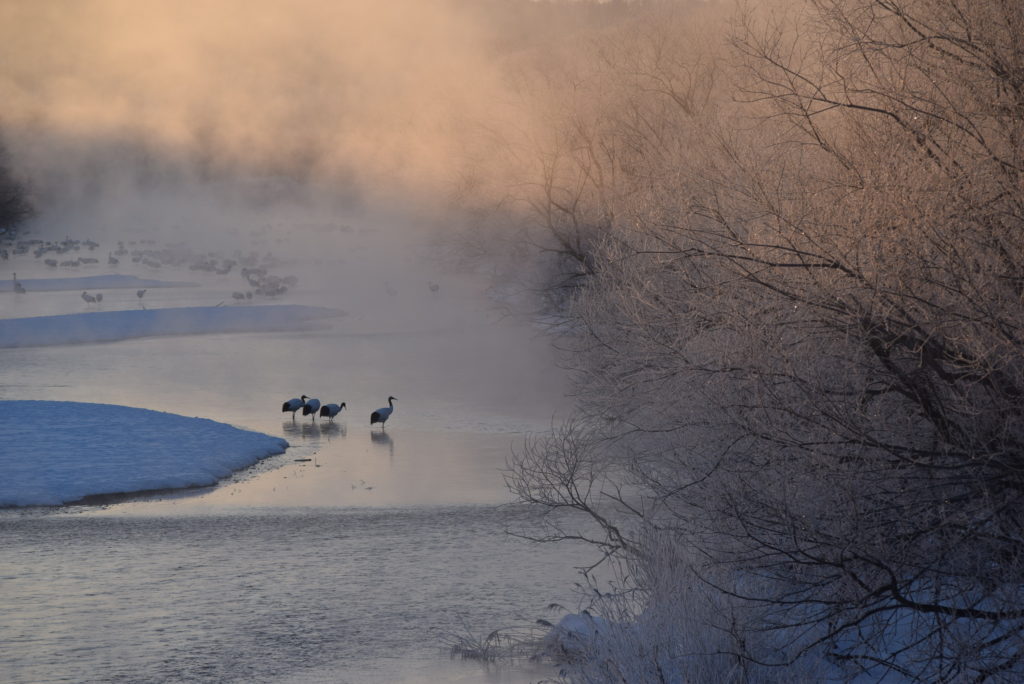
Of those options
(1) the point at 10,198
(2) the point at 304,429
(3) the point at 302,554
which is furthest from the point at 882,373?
(1) the point at 10,198

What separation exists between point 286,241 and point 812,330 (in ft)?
164

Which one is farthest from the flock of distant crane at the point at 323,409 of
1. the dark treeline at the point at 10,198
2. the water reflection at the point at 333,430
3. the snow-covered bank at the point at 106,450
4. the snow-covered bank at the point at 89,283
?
the snow-covered bank at the point at 89,283

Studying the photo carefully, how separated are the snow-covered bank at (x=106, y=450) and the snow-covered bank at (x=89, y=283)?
70.7 ft

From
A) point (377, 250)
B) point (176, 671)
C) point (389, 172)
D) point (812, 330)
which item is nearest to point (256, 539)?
point (176, 671)

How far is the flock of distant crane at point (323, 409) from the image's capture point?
528 inches

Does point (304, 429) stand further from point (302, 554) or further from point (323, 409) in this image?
point (302, 554)

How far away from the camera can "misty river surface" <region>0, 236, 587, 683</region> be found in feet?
20.8

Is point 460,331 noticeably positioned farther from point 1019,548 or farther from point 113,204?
point 113,204

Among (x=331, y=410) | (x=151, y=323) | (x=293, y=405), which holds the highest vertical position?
(x=151, y=323)

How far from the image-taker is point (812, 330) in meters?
4.56

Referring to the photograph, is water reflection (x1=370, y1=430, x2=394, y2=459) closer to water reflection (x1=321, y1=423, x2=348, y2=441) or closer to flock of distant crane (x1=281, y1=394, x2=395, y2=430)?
flock of distant crane (x1=281, y1=394, x2=395, y2=430)

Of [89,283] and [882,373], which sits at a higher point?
[89,283]

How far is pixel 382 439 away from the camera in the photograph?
502 inches

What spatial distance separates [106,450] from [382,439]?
2882 millimetres
